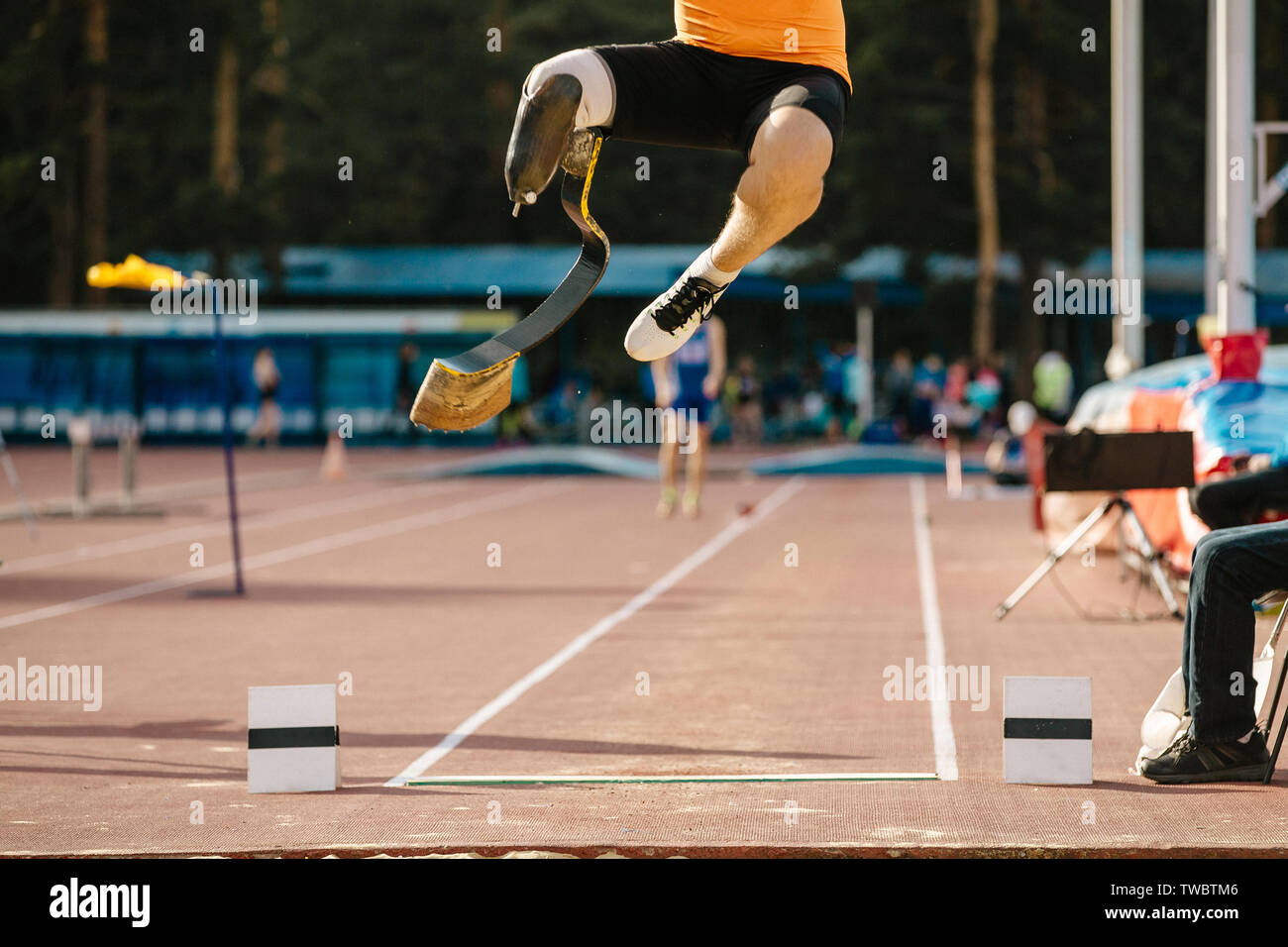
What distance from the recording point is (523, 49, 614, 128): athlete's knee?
4.79 meters

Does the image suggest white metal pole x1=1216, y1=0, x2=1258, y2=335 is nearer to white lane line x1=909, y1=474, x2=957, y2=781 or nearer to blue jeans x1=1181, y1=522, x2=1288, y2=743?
white lane line x1=909, y1=474, x2=957, y2=781

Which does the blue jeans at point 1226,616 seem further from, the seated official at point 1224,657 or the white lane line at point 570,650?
the white lane line at point 570,650

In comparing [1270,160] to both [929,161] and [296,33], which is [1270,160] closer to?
[929,161]

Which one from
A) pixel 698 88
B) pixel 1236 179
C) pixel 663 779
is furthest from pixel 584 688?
pixel 1236 179

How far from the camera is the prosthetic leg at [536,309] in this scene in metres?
4.75

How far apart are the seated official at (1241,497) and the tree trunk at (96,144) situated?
119 ft

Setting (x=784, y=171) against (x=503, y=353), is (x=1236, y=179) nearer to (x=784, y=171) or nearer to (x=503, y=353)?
(x=784, y=171)

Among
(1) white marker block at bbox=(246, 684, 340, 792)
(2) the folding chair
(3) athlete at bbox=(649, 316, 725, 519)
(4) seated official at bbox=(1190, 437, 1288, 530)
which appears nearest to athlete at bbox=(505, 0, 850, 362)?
(1) white marker block at bbox=(246, 684, 340, 792)

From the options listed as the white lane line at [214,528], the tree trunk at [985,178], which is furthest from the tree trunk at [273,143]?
the white lane line at [214,528]

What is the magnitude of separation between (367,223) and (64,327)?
1506 centimetres

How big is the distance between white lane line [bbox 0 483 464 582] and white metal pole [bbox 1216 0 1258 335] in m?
10.1

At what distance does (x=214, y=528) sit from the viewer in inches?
801

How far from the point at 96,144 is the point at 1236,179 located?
3541cm

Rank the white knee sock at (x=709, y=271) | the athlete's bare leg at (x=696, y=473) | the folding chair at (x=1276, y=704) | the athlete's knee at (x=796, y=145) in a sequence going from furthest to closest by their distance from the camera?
1. the athlete's bare leg at (x=696, y=473)
2. the folding chair at (x=1276, y=704)
3. the white knee sock at (x=709, y=271)
4. the athlete's knee at (x=796, y=145)
